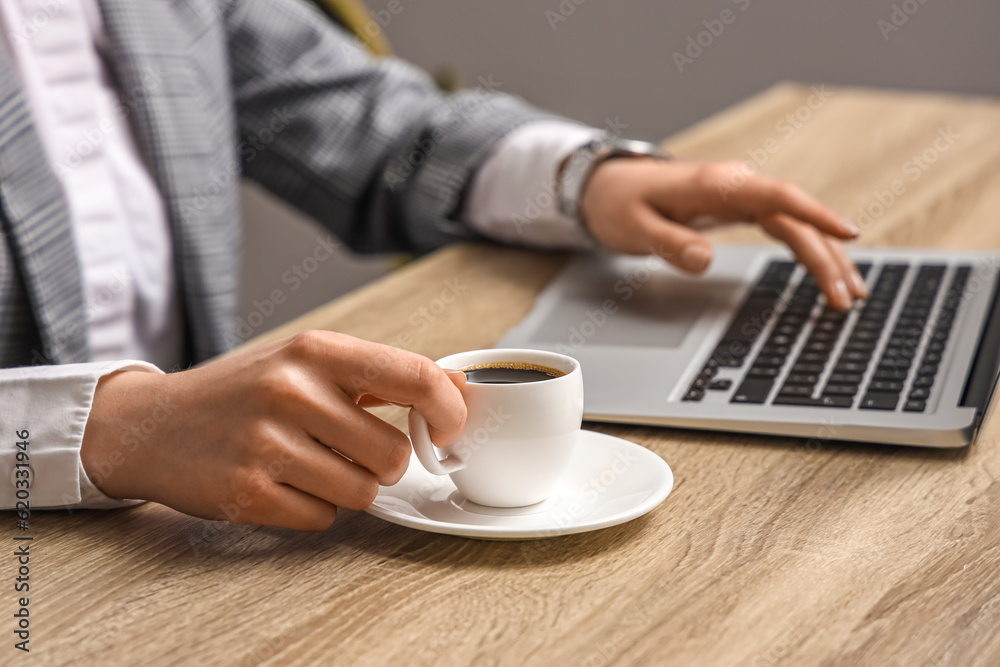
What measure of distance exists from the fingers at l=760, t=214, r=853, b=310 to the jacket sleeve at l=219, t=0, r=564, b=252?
34 cm

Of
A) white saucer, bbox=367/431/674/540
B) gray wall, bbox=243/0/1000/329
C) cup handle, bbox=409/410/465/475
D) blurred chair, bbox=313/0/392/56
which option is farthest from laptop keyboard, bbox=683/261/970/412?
gray wall, bbox=243/0/1000/329

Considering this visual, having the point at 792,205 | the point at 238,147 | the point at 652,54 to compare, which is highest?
the point at 792,205

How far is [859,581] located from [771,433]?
17 cm

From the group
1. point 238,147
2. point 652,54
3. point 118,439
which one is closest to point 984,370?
point 118,439

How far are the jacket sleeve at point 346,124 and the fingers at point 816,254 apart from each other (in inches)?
13.5

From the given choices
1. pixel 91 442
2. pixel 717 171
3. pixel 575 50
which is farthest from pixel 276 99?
pixel 575 50

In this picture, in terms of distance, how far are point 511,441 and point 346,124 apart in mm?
726

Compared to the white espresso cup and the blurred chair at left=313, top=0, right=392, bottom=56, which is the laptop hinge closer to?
the white espresso cup

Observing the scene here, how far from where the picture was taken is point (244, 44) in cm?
116

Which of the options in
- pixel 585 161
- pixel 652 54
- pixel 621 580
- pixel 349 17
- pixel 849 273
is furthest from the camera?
pixel 652 54

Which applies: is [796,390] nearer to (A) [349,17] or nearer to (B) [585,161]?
(B) [585,161]

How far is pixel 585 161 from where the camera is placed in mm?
1007

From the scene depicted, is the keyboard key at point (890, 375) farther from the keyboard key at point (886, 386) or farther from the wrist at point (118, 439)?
the wrist at point (118, 439)

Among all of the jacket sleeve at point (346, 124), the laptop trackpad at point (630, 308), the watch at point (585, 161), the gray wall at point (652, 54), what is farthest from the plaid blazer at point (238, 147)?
the gray wall at point (652, 54)
